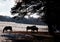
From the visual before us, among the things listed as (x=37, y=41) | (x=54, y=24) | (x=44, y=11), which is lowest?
(x=37, y=41)

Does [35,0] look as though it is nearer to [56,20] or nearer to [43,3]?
[43,3]

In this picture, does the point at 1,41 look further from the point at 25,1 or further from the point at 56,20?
the point at 56,20

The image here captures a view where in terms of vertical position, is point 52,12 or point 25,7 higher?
point 25,7

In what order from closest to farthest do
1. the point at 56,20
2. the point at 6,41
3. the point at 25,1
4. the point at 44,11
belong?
the point at 56,20 < the point at 44,11 < the point at 25,1 < the point at 6,41

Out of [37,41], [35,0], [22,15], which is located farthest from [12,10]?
[37,41]

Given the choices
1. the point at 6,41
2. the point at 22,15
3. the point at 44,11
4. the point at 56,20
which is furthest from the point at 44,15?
the point at 6,41

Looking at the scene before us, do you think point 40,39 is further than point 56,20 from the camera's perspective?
Yes

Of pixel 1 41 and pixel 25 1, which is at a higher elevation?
pixel 25 1

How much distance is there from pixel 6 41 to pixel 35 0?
1.36 metres

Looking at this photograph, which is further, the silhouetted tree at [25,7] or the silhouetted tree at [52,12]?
the silhouetted tree at [25,7]

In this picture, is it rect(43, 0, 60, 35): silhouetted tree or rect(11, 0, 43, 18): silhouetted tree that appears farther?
rect(11, 0, 43, 18): silhouetted tree

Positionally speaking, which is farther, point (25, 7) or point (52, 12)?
point (25, 7)

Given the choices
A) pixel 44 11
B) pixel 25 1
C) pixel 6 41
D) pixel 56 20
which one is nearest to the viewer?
pixel 56 20

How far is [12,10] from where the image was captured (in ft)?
16.4
